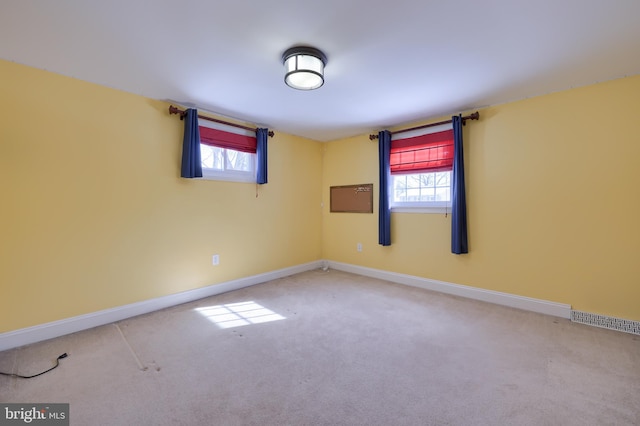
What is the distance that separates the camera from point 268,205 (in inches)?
156

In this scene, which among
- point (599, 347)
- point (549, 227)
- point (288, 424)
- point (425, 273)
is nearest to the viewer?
point (288, 424)

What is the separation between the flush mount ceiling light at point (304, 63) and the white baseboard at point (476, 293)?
9.31 ft

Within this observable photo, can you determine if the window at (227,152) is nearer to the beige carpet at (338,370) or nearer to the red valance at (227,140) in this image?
the red valance at (227,140)

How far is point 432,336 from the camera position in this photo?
228 centimetres

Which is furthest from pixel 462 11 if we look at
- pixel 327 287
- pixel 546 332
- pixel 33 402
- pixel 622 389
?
pixel 33 402

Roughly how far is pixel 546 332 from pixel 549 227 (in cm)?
104

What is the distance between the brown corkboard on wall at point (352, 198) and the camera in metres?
4.20

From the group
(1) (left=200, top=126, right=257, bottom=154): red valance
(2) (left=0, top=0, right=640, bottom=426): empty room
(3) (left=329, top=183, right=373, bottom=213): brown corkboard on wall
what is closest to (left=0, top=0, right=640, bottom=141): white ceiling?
(2) (left=0, top=0, right=640, bottom=426): empty room

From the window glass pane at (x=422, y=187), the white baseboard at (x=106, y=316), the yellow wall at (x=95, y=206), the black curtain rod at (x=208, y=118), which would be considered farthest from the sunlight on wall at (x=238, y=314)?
the window glass pane at (x=422, y=187)

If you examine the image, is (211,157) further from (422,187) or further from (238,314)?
(422,187)

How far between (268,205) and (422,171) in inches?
87.2

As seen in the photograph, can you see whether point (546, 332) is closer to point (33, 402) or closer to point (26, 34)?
point (33, 402)

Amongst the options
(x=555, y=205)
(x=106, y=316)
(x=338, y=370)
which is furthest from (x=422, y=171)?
(x=106, y=316)

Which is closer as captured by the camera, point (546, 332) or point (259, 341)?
point (259, 341)
